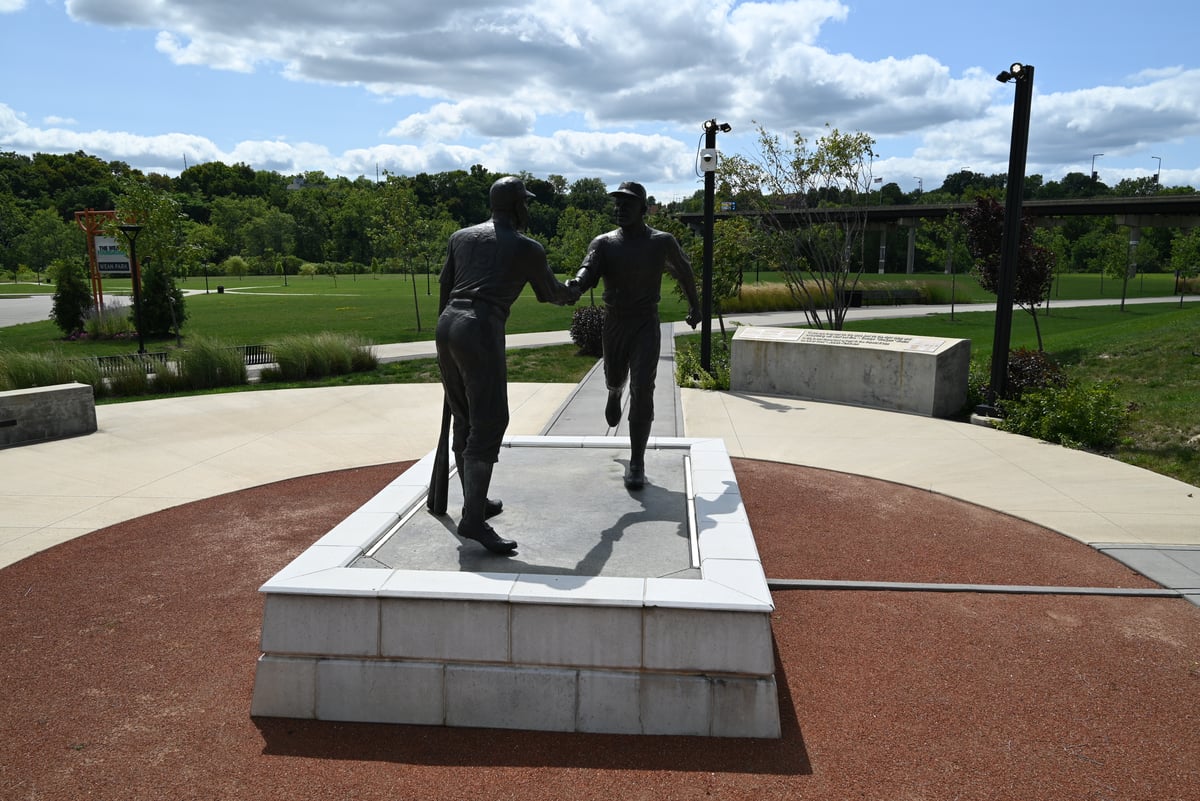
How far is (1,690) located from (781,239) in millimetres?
18752

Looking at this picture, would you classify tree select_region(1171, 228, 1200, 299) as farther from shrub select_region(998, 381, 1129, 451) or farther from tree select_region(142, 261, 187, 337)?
tree select_region(142, 261, 187, 337)

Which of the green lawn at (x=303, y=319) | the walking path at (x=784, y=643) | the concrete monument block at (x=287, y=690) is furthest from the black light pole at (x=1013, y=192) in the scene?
the green lawn at (x=303, y=319)

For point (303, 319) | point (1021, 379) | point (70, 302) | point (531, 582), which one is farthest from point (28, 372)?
point (303, 319)

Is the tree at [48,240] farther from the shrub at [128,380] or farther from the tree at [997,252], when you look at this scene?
the tree at [997,252]

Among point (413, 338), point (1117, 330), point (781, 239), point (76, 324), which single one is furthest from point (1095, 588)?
point (76, 324)

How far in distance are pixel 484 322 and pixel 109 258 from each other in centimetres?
3672

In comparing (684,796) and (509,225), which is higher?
(509,225)

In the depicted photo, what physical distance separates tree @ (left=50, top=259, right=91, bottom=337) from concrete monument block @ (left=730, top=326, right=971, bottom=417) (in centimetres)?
2390

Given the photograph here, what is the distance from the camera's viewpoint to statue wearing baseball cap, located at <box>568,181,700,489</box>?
6473mm

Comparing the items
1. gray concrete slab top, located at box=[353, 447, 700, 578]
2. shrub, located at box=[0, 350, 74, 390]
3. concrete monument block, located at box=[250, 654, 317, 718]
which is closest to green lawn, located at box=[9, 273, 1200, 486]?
shrub, located at box=[0, 350, 74, 390]

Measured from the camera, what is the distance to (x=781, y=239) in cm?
2044

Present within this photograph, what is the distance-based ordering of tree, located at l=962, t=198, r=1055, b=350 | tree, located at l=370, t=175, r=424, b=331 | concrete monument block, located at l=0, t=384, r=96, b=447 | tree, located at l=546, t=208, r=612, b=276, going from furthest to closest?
tree, located at l=546, t=208, r=612, b=276 → tree, located at l=370, t=175, r=424, b=331 → tree, located at l=962, t=198, r=1055, b=350 → concrete monument block, located at l=0, t=384, r=96, b=447

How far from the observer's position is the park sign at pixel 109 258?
3327cm

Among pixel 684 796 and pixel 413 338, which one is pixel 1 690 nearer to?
pixel 684 796
